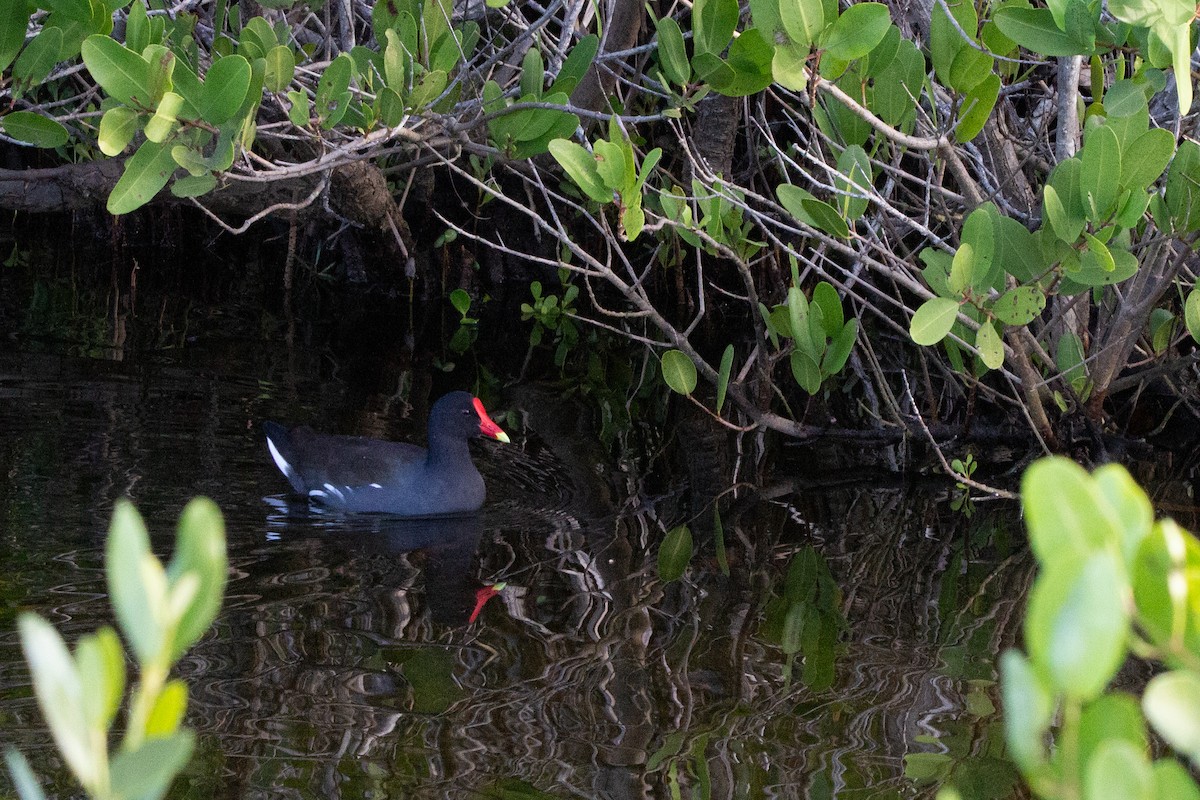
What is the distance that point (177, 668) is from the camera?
3.62 m

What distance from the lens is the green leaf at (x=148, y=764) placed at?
3.19ft

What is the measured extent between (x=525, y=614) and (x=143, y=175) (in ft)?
6.01

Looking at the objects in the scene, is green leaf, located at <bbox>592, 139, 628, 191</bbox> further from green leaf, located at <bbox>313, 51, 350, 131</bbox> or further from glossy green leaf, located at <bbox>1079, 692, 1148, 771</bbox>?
glossy green leaf, located at <bbox>1079, 692, 1148, 771</bbox>

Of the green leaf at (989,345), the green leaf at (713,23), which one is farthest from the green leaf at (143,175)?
the green leaf at (989,345)

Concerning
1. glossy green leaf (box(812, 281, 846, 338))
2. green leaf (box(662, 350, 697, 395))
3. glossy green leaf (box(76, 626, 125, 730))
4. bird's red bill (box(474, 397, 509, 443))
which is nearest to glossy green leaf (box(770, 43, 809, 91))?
glossy green leaf (box(812, 281, 846, 338))

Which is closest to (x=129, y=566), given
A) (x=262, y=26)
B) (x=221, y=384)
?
(x=262, y=26)

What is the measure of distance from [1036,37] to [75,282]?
8.35 metres

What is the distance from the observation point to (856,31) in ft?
11.8

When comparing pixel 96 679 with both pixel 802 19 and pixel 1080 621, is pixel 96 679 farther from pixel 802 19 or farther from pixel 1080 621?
pixel 802 19

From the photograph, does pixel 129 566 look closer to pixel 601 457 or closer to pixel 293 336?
pixel 601 457

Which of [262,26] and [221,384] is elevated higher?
[262,26]

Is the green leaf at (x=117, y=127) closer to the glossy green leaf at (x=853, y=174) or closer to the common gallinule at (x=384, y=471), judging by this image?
the common gallinule at (x=384, y=471)

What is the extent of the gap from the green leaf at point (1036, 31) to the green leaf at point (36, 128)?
10.7 ft

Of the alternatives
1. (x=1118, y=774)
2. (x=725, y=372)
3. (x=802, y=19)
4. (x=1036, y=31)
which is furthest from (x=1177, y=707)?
(x=725, y=372)
